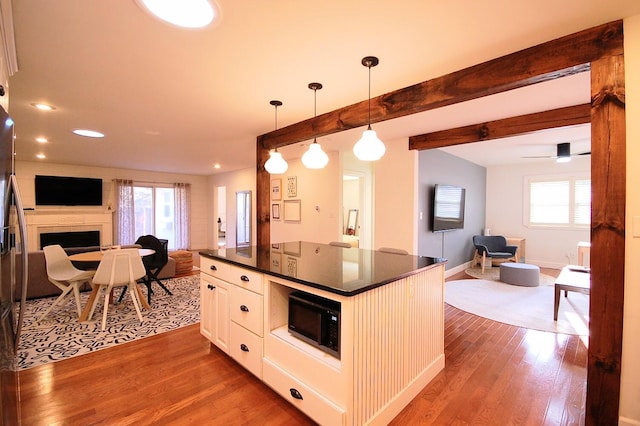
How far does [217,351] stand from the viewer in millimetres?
2654

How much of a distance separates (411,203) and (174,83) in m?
3.45

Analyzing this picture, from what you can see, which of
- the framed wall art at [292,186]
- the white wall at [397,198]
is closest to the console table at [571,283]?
the white wall at [397,198]

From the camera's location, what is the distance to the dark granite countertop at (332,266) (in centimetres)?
162

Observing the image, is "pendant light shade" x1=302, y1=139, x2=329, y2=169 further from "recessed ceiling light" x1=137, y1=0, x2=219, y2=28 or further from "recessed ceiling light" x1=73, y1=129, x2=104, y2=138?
"recessed ceiling light" x1=73, y1=129, x2=104, y2=138

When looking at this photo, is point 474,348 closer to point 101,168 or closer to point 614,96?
point 614,96

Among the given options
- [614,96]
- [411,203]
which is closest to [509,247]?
[411,203]

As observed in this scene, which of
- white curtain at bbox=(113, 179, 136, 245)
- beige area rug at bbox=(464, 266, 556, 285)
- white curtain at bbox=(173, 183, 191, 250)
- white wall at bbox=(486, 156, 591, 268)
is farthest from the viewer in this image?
white curtain at bbox=(173, 183, 191, 250)

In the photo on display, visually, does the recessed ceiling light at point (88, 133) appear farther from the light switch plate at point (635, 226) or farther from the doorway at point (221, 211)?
the light switch plate at point (635, 226)

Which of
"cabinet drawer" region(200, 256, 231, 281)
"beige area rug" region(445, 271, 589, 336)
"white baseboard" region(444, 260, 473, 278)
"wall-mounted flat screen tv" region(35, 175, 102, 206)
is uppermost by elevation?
"wall-mounted flat screen tv" region(35, 175, 102, 206)

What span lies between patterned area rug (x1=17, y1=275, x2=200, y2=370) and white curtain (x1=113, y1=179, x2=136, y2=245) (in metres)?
3.86

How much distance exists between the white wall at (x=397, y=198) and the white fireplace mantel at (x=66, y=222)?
6.95 meters

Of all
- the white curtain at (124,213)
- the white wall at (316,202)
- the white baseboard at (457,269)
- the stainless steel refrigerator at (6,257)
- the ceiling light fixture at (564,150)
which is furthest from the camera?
the white curtain at (124,213)

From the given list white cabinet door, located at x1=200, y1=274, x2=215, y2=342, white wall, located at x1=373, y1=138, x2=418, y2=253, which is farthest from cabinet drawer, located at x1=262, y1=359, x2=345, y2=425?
white wall, located at x1=373, y1=138, x2=418, y2=253

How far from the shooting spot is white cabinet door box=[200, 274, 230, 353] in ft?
7.92
